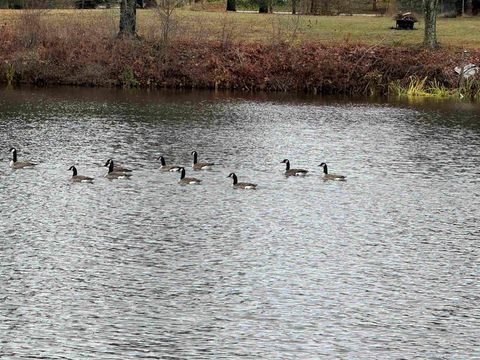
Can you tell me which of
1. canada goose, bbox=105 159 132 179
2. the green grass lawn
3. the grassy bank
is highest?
the green grass lawn

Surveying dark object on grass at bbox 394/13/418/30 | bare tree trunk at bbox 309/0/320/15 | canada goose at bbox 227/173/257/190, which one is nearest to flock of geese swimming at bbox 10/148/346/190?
canada goose at bbox 227/173/257/190

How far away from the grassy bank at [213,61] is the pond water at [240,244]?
47.3 feet

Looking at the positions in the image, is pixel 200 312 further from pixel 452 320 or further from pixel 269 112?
pixel 269 112

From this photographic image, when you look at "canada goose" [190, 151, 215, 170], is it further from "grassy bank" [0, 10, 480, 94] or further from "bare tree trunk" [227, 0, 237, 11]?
"bare tree trunk" [227, 0, 237, 11]

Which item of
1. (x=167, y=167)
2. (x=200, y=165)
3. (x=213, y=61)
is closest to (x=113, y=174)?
(x=167, y=167)

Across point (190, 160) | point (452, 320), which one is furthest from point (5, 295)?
point (190, 160)

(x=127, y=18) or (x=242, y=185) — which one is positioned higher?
(x=127, y=18)

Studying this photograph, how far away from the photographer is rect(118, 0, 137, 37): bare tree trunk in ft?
212

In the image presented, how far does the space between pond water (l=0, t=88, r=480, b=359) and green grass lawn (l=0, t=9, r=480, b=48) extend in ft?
61.5

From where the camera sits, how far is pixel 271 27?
72.1 meters

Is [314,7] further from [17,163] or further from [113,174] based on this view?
[113,174]

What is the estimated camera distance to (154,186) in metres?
34.4

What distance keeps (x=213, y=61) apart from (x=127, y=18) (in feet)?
20.0

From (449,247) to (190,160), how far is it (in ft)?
45.2
